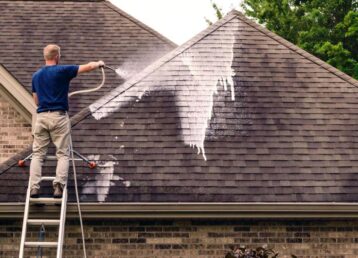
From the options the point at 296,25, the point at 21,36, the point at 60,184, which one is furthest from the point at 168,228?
the point at 296,25

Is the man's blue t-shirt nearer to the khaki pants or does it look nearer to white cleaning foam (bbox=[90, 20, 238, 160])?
the khaki pants

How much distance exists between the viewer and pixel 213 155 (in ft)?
40.5

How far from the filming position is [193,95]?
13.3 meters

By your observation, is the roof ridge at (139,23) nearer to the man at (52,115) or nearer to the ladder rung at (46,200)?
the man at (52,115)

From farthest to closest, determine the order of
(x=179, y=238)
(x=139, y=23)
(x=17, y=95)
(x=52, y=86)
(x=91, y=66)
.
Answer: (x=139, y=23) → (x=17, y=95) → (x=179, y=238) → (x=52, y=86) → (x=91, y=66)

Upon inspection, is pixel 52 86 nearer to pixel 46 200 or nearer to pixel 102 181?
pixel 46 200

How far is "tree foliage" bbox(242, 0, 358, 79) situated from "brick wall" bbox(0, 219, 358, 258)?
61.0 ft

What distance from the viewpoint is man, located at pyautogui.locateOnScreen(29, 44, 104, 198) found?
1045cm

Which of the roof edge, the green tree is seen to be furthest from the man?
the green tree

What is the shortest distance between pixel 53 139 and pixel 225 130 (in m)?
3.07

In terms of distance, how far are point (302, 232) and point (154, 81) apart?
3.45 meters

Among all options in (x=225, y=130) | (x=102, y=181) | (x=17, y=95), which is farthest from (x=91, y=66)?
(x=17, y=95)

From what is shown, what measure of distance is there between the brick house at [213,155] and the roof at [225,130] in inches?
0.8

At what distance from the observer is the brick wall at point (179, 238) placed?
11734 mm
